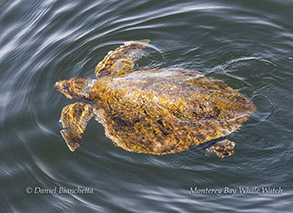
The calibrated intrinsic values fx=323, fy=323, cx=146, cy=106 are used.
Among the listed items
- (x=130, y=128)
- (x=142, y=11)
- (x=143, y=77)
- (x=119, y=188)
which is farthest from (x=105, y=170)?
(x=142, y=11)

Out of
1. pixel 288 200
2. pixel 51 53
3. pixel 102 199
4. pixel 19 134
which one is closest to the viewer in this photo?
pixel 288 200

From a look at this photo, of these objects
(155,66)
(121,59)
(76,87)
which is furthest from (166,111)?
(121,59)

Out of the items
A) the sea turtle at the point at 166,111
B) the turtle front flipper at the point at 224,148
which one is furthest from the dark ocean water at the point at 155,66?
the sea turtle at the point at 166,111

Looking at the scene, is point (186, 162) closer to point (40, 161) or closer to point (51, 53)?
point (40, 161)

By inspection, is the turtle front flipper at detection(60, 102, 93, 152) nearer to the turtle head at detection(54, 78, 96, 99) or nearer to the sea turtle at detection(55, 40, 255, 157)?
the sea turtle at detection(55, 40, 255, 157)

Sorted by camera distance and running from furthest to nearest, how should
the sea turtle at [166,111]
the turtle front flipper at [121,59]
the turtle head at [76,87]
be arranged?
the turtle front flipper at [121,59], the turtle head at [76,87], the sea turtle at [166,111]

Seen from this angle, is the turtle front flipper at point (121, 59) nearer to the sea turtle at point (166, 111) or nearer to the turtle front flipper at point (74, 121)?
the sea turtle at point (166, 111)

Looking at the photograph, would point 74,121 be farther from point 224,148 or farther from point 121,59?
point 224,148
